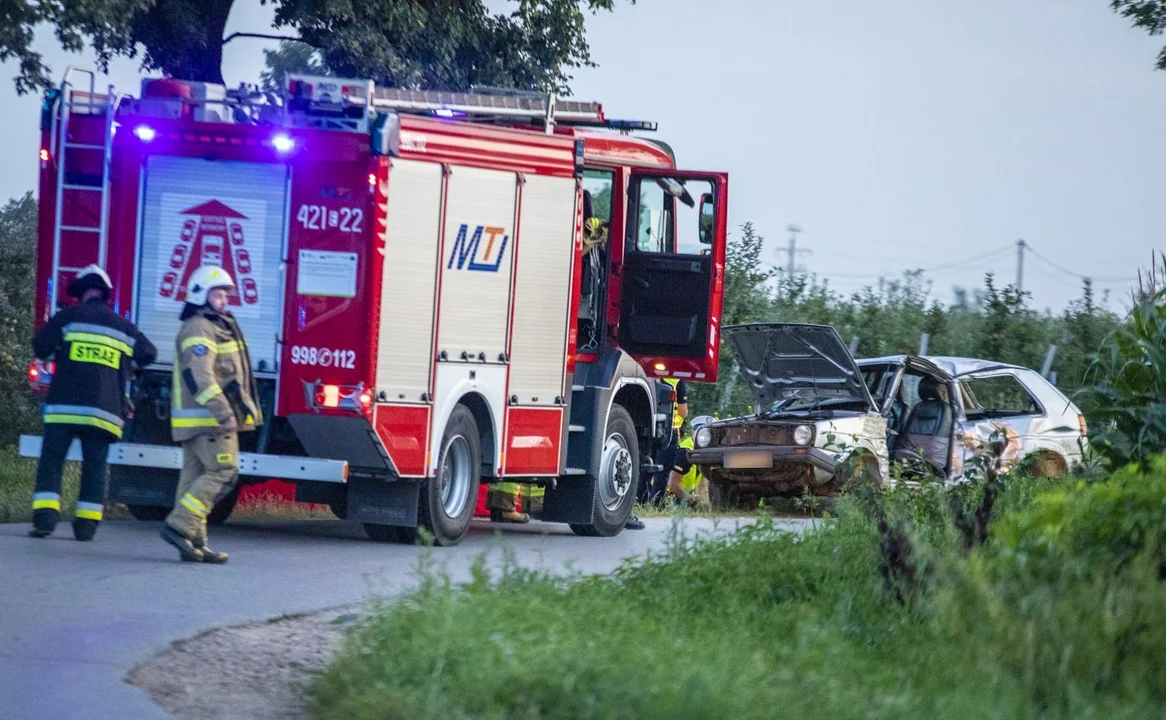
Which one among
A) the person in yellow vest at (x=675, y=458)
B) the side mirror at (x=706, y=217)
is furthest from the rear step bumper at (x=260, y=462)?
the person in yellow vest at (x=675, y=458)

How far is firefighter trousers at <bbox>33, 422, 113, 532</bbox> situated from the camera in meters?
10.7

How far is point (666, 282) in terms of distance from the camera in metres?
14.1

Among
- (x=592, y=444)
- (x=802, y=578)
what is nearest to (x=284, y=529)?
(x=592, y=444)

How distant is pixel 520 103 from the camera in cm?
1349

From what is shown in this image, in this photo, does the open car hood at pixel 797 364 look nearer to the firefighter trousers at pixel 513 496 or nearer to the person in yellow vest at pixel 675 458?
the person in yellow vest at pixel 675 458

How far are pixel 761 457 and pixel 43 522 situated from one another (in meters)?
8.08

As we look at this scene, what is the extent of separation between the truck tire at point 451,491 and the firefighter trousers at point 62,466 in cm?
213

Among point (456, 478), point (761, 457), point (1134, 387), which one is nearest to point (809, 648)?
point (1134, 387)

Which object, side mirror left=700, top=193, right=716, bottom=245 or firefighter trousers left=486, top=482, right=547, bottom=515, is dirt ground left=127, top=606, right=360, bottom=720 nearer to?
firefighter trousers left=486, top=482, right=547, bottom=515

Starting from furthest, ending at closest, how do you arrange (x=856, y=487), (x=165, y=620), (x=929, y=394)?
(x=929, y=394)
(x=856, y=487)
(x=165, y=620)

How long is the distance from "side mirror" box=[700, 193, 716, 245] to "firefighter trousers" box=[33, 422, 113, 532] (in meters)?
5.49

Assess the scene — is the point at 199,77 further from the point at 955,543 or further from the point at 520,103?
the point at 955,543

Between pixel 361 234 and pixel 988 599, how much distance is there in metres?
6.36

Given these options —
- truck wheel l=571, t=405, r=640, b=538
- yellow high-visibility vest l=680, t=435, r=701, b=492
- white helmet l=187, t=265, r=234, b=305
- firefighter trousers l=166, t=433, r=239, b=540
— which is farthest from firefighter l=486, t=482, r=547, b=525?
yellow high-visibility vest l=680, t=435, r=701, b=492
